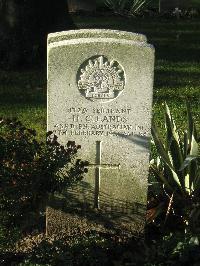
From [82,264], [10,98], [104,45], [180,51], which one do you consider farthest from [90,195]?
[180,51]

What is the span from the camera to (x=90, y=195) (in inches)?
190

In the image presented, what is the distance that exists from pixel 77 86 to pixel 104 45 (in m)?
0.37

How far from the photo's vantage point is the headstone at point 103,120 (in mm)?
4398

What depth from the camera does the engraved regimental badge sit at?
4.45 m

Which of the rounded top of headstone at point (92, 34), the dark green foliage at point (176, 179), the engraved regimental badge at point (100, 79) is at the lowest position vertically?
the dark green foliage at point (176, 179)

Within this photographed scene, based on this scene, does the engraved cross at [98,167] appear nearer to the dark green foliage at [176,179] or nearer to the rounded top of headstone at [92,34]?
the dark green foliage at [176,179]

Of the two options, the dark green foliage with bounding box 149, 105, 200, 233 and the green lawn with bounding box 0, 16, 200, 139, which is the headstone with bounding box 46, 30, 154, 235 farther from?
the green lawn with bounding box 0, 16, 200, 139

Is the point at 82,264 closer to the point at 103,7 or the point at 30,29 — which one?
the point at 30,29

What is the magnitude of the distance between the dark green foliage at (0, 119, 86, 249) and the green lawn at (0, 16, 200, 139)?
2.36 m

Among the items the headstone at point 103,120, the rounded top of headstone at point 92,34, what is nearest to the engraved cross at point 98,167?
the headstone at point 103,120

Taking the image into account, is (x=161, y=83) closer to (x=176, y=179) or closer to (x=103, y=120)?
(x=176, y=179)

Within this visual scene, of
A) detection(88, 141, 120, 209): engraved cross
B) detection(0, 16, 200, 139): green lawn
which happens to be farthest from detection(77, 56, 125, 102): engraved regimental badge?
detection(0, 16, 200, 139): green lawn

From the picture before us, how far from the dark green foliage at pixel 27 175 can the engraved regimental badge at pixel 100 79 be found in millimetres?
420

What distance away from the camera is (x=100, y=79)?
449cm
